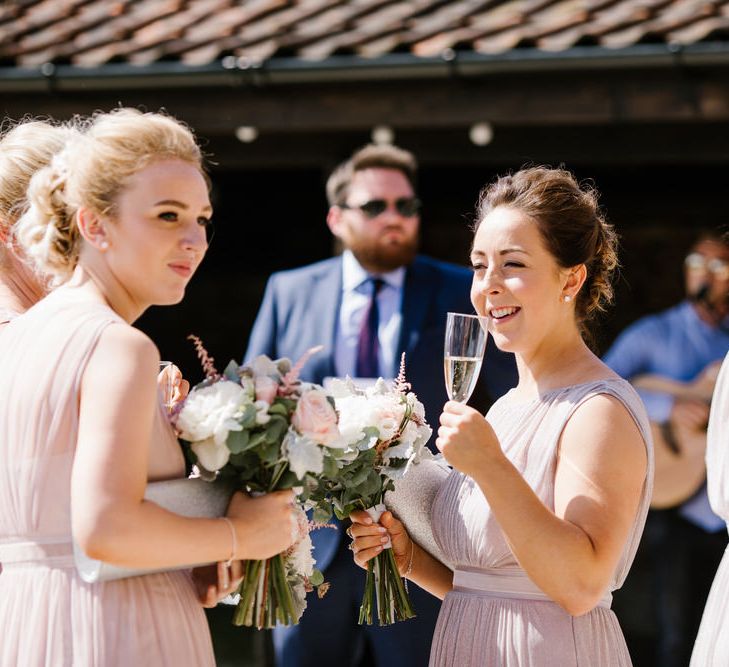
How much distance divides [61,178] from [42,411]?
532 millimetres

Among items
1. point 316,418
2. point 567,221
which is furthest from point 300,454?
point 567,221

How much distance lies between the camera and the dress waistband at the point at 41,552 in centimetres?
252

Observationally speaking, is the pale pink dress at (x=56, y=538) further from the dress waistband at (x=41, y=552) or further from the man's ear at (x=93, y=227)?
the man's ear at (x=93, y=227)

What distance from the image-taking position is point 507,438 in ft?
10.1

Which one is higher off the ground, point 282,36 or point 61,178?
point 282,36

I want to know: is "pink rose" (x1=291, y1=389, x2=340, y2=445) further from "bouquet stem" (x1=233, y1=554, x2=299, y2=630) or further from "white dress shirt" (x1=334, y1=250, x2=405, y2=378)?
"white dress shirt" (x1=334, y1=250, x2=405, y2=378)

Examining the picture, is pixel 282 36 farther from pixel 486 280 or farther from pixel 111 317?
pixel 111 317

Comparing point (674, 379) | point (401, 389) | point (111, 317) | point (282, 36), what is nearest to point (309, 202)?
point (282, 36)

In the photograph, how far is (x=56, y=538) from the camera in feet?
8.27

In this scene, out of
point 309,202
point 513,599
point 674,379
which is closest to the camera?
point 513,599

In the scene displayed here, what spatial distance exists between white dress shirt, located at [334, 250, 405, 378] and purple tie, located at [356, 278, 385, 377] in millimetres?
17

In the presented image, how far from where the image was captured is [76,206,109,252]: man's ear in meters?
2.61

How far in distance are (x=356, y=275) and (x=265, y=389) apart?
2777 mm

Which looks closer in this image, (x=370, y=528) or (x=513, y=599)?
(x=513, y=599)
